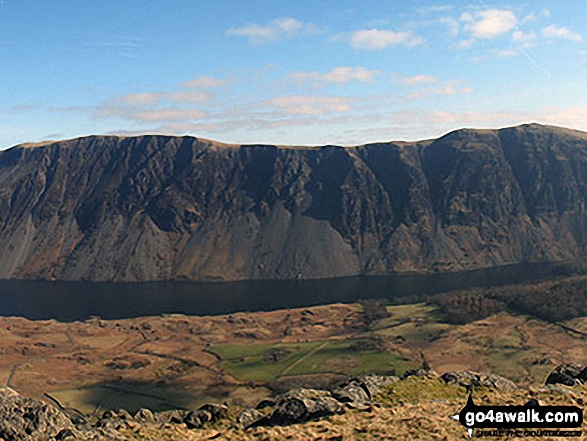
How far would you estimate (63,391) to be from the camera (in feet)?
346

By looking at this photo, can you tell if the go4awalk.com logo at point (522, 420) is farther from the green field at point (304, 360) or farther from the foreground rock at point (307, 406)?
the green field at point (304, 360)

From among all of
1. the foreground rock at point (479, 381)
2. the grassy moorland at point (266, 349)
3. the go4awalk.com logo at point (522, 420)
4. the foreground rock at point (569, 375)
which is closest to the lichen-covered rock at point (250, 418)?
the go4awalk.com logo at point (522, 420)

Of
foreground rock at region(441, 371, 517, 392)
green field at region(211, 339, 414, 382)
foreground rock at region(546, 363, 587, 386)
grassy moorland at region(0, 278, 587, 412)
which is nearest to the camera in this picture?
foreground rock at region(546, 363, 587, 386)

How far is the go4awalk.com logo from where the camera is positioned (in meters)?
23.6

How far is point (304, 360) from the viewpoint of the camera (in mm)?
122375

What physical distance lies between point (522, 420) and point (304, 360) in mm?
100457

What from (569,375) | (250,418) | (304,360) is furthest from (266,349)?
(250,418)

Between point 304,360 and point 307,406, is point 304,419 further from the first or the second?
point 304,360

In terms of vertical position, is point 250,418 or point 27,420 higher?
point 27,420

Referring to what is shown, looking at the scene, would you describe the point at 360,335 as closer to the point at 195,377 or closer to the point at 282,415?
the point at 195,377

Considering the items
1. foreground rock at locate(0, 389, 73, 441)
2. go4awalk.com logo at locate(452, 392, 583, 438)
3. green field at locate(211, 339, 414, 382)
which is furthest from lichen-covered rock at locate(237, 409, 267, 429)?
green field at locate(211, 339, 414, 382)

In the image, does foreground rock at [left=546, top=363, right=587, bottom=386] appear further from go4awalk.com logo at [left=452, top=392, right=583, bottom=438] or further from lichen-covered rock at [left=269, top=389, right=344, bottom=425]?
lichen-covered rock at [left=269, top=389, right=344, bottom=425]

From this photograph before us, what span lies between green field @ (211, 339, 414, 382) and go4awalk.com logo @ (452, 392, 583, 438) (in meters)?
87.2

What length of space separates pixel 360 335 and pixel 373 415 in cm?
11982
